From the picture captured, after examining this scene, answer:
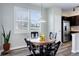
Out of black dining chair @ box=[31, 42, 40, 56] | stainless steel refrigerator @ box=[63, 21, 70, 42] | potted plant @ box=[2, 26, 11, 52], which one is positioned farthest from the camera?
stainless steel refrigerator @ box=[63, 21, 70, 42]

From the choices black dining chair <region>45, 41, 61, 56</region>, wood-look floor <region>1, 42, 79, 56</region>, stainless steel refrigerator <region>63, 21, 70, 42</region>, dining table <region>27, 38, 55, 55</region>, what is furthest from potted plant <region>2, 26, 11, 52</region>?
stainless steel refrigerator <region>63, 21, 70, 42</region>

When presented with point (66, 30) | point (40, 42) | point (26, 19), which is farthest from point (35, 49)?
point (66, 30)

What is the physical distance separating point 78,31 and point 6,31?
1621mm

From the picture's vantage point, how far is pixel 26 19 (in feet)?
8.68

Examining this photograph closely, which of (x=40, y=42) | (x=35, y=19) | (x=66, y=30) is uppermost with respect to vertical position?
(x=35, y=19)

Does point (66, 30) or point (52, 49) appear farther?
point (66, 30)

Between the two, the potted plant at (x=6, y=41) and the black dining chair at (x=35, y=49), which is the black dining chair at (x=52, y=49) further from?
the potted plant at (x=6, y=41)

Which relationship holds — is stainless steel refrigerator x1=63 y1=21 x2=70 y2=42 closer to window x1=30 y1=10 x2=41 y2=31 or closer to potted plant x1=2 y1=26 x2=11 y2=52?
window x1=30 y1=10 x2=41 y2=31

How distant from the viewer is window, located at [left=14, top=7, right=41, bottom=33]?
2.59 meters

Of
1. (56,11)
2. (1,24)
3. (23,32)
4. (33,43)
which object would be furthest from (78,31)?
(1,24)

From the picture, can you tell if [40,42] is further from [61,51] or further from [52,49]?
[61,51]

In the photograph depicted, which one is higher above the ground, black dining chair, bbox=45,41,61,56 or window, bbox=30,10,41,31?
window, bbox=30,10,41,31

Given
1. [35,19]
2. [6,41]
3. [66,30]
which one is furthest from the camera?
[66,30]

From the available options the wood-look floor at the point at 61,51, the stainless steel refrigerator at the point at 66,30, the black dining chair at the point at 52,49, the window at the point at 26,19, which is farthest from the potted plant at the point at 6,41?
the stainless steel refrigerator at the point at 66,30
